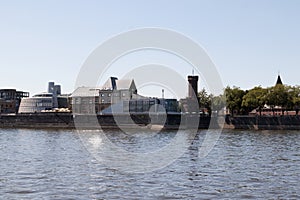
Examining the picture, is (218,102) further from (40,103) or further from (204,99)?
(40,103)

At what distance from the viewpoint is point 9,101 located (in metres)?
178

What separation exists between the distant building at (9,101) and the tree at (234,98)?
9219 cm

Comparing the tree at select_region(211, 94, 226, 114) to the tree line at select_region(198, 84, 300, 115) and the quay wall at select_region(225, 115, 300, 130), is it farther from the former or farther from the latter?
the quay wall at select_region(225, 115, 300, 130)

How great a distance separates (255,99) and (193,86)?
38672 mm

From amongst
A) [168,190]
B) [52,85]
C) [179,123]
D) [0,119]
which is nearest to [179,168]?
[168,190]

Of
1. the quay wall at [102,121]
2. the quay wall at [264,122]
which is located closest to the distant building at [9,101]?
the quay wall at [102,121]

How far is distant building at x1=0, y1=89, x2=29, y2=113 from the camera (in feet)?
580

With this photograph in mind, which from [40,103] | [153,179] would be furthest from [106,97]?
[153,179]

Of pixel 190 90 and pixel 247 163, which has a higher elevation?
pixel 190 90

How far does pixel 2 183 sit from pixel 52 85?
547ft

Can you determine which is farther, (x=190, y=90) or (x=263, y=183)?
(x=190, y=90)

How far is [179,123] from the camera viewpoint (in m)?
103

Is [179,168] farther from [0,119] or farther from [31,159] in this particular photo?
[0,119]

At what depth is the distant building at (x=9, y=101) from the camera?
580ft
